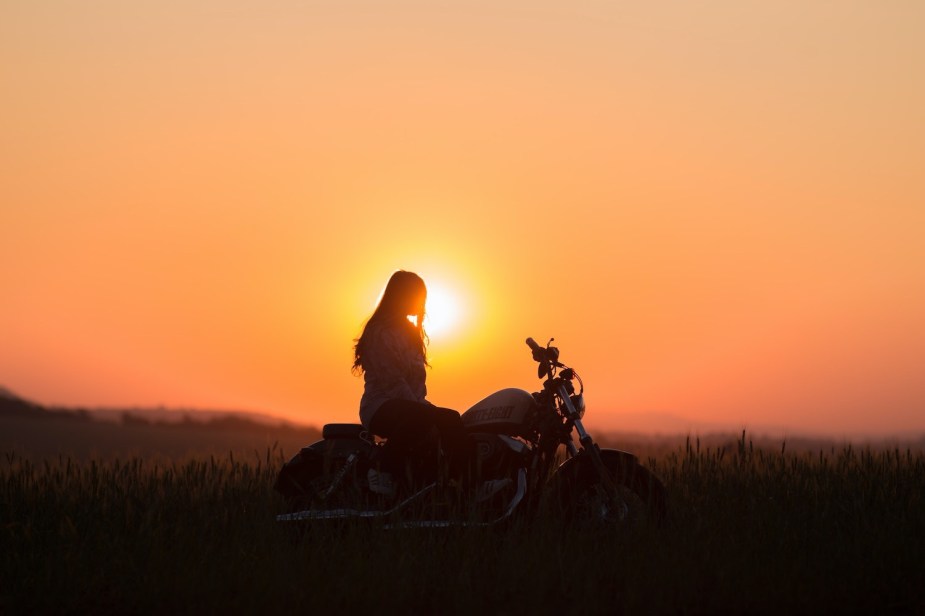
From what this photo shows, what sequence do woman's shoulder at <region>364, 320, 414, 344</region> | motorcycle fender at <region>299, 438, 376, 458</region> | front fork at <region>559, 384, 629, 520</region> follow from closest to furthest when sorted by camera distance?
front fork at <region>559, 384, 629, 520</region> < woman's shoulder at <region>364, 320, 414, 344</region> < motorcycle fender at <region>299, 438, 376, 458</region>

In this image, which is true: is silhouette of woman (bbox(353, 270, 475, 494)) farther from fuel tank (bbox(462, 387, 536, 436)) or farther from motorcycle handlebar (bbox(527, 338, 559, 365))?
motorcycle handlebar (bbox(527, 338, 559, 365))

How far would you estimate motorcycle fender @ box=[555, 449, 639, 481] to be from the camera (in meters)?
8.60

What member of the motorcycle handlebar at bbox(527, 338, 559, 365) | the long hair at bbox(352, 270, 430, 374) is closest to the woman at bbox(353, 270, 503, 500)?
the long hair at bbox(352, 270, 430, 374)

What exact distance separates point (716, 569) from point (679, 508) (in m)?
1.76

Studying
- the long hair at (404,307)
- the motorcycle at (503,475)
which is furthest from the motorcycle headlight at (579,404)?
the long hair at (404,307)

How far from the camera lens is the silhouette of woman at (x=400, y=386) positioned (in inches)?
341

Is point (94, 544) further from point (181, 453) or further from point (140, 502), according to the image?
point (181, 453)

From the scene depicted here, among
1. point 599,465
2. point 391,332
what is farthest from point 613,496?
point 391,332

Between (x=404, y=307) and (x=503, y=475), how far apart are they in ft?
5.27

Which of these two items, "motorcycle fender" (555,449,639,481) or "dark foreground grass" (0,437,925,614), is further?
"motorcycle fender" (555,449,639,481)

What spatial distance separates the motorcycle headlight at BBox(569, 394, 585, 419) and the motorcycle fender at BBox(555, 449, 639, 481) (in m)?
0.33

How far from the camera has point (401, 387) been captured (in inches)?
347

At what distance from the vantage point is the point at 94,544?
27.5ft

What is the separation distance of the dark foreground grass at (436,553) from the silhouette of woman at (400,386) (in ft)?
2.22
